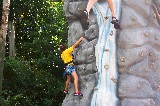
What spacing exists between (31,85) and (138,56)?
504cm

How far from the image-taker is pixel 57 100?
9.83 meters

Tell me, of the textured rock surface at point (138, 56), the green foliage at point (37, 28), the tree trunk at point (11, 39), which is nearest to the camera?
the textured rock surface at point (138, 56)

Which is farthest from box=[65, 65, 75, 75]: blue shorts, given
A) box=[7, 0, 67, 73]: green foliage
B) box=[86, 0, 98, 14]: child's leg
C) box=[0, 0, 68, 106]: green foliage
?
box=[7, 0, 67, 73]: green foliage

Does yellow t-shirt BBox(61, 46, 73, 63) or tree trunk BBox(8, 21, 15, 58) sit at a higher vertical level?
tree trunk BBox(8, 21, 15, 58)

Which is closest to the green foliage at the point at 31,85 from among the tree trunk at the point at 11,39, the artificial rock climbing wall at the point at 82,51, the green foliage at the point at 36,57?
the green foliage at the point at 36,57

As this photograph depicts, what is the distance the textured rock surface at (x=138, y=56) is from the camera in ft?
16.0

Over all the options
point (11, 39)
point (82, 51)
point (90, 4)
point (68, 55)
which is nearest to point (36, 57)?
point (11, 39)

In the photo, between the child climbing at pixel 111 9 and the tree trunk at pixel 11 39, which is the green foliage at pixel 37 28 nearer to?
the tree trunk at pixel 11 39

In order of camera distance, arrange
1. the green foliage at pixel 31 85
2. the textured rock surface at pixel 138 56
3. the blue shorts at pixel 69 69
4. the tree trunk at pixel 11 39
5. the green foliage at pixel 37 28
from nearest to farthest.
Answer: the textured rock surface at pixel 138 56
the blue shorts at pixel 69 69
the green foliage at pixel 31 85
the green foliage at pixel 37 28
the tree trunk at pixel 11 39

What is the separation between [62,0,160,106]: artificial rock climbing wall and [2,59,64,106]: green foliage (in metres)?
4.11

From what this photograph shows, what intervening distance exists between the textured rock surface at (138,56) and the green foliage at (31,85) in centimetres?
470

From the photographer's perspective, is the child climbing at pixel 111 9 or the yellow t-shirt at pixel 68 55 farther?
the yellow t-shirt at pixel 68 55

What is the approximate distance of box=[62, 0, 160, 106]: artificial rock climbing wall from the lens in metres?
4.90

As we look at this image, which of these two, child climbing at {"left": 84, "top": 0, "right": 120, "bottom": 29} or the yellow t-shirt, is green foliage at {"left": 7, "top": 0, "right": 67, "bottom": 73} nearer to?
the yellow t-shirt
